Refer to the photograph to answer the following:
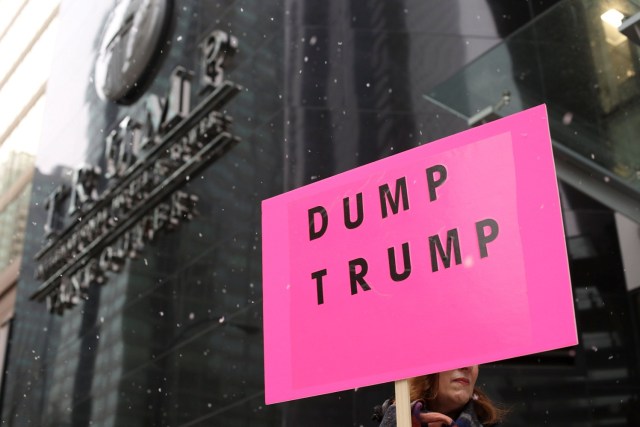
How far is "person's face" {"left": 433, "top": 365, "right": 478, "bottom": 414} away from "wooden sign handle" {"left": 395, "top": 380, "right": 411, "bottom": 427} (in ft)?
1.27

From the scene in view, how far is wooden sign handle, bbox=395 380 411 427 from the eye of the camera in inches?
107

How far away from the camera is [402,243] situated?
2.95 meters

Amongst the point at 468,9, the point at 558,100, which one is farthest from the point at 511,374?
the point at 468,9

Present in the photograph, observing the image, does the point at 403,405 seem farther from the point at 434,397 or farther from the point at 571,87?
the point at 571,87

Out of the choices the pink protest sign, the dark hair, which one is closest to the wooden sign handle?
the pink protest sign

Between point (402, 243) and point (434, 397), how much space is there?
0.51 metres

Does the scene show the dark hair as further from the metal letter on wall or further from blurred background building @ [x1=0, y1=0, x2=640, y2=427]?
the metal letter on wall

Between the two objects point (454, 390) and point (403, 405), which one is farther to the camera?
point (454, 390)

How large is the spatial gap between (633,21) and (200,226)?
6.43m

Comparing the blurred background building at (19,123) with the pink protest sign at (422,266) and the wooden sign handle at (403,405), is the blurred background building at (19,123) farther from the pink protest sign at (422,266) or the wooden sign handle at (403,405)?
the wooden sign handle at (403,405)

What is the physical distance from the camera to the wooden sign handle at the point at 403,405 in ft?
8.91

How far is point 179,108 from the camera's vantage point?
43.2ft

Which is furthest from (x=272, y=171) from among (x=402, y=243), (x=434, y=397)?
(x=402, y=243)

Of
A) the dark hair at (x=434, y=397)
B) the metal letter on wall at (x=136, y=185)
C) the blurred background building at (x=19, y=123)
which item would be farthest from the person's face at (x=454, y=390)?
the blurred background building at (x=19, y=123)
